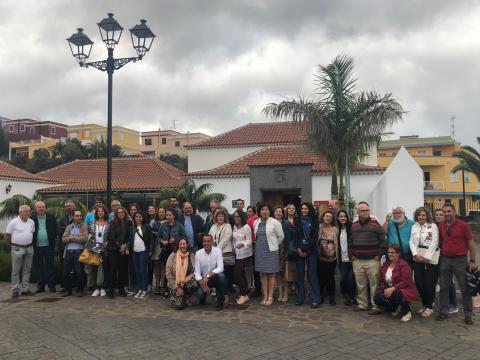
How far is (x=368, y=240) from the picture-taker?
23.3 feet

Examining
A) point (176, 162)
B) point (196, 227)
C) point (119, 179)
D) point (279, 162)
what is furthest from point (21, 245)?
point (176, 162)

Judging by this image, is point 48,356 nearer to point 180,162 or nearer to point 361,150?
point 361,150

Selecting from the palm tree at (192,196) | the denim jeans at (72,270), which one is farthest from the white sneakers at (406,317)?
the palm tree at (192,196)

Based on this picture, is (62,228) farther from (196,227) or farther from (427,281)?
(427,281)

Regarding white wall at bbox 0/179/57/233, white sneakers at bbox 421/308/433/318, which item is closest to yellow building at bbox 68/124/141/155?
white wall at bbox 0/179/57/233

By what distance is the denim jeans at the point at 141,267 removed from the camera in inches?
334

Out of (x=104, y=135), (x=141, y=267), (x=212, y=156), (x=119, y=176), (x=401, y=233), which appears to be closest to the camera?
(x=401, y=233)

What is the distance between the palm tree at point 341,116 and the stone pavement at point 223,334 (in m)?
6.02

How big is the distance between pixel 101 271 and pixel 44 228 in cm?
158

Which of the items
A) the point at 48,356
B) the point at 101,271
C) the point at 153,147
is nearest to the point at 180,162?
the point at 153,147

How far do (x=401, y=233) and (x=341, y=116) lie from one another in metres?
5.89

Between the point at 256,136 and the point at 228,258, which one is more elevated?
the point at 256,136

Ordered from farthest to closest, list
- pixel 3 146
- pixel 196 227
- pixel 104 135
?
pixel 104 135
pixel 3 146
pixel 196 227

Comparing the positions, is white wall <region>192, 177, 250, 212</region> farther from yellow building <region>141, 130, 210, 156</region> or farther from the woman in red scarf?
yellow building <region>141, 130, 210, 156</region>
